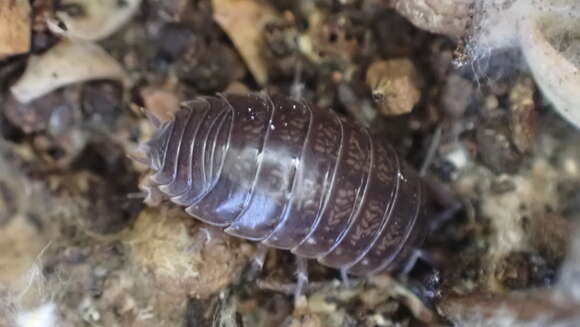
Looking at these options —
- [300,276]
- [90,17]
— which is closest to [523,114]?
[300,276]

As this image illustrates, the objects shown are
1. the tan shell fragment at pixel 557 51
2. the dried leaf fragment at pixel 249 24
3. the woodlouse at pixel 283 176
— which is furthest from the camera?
the dried leaf fragment at pixel 249 24

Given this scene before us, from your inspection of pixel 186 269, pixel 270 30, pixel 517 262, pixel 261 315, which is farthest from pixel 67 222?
pixel 517 262

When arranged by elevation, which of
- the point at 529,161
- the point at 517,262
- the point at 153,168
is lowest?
the point at 153,168

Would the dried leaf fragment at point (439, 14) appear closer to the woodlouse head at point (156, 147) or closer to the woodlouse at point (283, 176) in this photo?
the woodlouse at point (283, 176)

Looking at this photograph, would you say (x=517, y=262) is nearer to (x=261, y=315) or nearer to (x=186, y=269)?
(x=261, y=315)

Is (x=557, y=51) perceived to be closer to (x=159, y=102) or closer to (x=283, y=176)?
(x=283, y=176)

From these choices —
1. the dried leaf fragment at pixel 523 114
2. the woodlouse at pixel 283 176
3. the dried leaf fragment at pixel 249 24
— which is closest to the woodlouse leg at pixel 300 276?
the woodlouse at pixel 283 176
